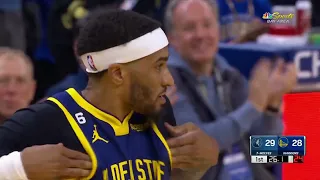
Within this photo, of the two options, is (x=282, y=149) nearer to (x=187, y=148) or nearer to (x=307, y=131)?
(x=307, y=131)

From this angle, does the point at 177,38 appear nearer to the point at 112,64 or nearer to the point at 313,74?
the point at 313,74

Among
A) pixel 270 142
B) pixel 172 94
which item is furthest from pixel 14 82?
pixel 270 142

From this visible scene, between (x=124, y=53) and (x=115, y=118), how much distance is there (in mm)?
137

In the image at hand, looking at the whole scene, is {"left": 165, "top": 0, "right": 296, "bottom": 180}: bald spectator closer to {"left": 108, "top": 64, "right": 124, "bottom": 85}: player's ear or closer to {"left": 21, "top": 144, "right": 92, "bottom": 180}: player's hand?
{"left": 108, "top": 64, "right": 124, "bottom": 85}: player's ear

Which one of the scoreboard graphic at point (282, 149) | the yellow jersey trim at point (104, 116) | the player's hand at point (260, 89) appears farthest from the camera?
the player's hand at point (260, 89)

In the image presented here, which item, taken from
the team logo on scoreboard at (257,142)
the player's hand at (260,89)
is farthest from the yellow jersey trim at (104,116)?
the player's hand at (260,89)

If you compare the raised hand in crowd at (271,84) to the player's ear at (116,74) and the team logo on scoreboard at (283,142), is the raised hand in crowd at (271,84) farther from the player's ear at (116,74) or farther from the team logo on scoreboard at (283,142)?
the player's ear at (116,74)

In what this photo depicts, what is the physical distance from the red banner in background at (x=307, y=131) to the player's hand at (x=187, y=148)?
0.88 feet

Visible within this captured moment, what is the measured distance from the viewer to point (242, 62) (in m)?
2.51

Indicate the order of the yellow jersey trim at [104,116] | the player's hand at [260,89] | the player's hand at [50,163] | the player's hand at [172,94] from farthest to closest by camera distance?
the player's hand at [260,89]
the player's hand at [172,94]
the yellow jersey trim at [104,116]
the player's hand at [50,163]

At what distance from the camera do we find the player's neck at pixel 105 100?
59.5 inches

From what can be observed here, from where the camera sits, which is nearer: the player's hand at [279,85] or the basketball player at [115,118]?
the basketball player at [115,118]

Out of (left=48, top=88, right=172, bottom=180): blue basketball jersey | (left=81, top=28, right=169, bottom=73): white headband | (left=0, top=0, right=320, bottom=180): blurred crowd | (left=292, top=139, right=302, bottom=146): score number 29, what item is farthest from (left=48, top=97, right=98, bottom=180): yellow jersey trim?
(left=292, top=139, right=302, bottom=146): score number 29

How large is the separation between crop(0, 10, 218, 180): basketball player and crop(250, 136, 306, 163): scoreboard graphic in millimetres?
209
